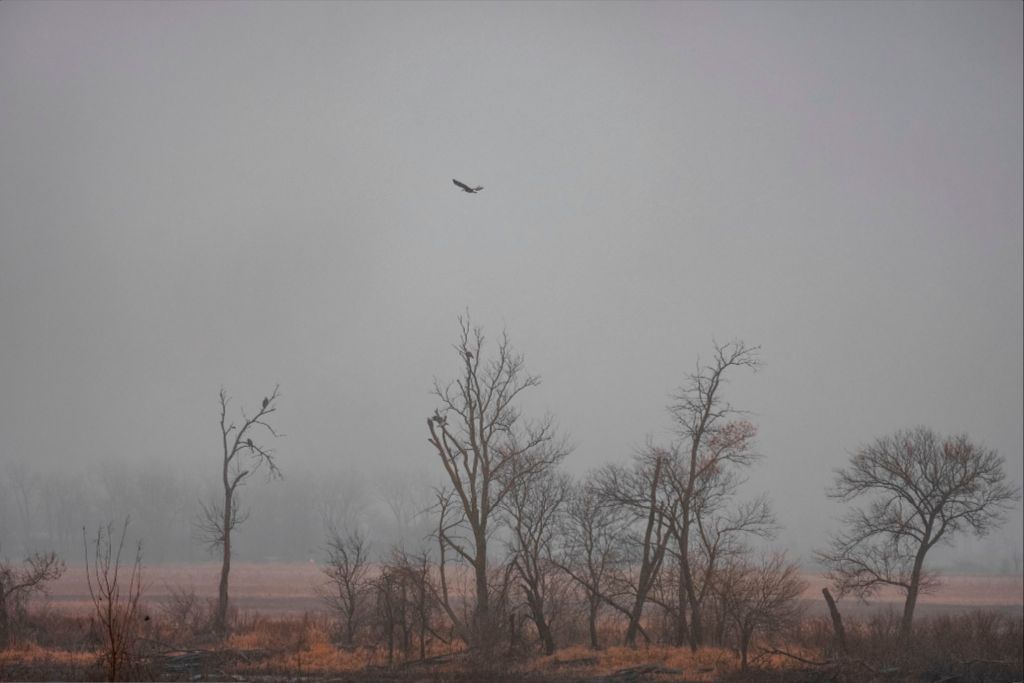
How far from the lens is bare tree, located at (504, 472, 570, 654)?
1273 inches

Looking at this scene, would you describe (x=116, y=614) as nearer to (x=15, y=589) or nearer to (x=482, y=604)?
(x=482, y=604)

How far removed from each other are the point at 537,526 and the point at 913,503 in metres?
16.9

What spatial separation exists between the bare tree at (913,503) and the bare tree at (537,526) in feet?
39.6

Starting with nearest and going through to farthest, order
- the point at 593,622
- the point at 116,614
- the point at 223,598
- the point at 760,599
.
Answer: the point at 116,614 → the point at 760,599 → the point at 593,622 → the point at 223,598

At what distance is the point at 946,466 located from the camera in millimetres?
36344

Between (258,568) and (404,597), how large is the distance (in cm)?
7177

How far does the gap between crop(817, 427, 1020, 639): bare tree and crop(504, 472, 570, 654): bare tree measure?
39.6 feet

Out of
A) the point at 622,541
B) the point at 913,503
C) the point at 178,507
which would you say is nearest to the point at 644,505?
the point at 622,541

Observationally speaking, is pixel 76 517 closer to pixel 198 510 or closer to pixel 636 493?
pixel 198 510

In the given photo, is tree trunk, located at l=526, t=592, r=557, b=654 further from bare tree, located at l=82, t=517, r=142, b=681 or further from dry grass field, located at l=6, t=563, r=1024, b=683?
bare tree, located at l=82, t=517, r=142, b=681

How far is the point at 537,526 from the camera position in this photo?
3344cm

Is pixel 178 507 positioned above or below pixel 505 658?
above

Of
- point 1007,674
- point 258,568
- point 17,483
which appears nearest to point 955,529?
point 1007,674

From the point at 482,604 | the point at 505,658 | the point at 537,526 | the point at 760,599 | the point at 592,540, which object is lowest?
the point at 505,658
